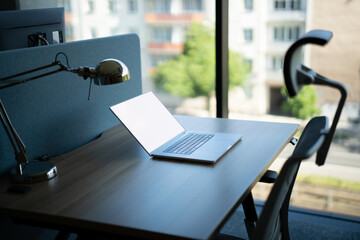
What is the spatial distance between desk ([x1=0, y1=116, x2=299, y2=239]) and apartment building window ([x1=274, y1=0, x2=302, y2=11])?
4.92m

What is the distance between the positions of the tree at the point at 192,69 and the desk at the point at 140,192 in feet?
25.9

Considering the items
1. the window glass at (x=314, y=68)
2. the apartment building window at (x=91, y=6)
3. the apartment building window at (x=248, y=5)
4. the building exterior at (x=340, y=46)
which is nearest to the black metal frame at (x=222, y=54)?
the window glass at (x=314, y=68)

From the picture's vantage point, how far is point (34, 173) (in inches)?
55.7

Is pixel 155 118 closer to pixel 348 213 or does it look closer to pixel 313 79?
pixel 313 79

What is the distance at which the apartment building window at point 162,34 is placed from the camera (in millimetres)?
9609

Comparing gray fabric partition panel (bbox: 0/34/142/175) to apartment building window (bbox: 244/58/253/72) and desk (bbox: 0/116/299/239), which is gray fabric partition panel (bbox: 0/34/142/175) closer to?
desk (bbox: 0/116/299/239)

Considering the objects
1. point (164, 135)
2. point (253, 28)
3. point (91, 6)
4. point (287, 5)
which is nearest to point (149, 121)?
point (164, 135)

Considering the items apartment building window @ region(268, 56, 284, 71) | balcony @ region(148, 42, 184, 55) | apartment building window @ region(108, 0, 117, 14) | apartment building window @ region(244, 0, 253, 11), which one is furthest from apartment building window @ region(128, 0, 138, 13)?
apartment building window @ region(268, 56, 284, 71)

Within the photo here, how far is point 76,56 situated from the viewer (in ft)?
5.97

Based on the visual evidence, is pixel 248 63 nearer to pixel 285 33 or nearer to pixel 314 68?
pixel 285 33

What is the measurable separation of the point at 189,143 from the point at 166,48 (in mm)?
8477

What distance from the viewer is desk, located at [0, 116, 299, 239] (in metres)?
1.12

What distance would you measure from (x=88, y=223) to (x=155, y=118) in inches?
28.6

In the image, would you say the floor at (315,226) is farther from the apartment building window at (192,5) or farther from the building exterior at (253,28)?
the apartment building window at (192,5)
